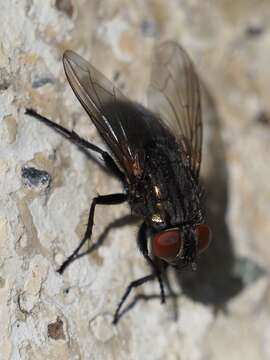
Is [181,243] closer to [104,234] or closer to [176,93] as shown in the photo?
[104,234]

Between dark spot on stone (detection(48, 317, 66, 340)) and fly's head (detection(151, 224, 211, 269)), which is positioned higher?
fly's head (detection(151, 224, 211, 269))

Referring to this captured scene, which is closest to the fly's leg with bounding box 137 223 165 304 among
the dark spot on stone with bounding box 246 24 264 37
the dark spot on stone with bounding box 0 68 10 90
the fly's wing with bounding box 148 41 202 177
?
the fly's wing with bounding box 148 41 202 177

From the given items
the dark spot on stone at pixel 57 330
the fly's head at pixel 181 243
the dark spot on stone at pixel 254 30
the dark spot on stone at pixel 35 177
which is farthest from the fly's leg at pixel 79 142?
the dark spot on stone at pixel 254 30

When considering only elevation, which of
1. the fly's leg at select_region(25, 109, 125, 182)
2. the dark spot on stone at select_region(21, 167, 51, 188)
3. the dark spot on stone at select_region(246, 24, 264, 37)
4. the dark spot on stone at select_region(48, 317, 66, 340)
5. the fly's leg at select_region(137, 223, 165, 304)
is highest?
the dark spot on stone at select_region(246, 24, 264, 37)

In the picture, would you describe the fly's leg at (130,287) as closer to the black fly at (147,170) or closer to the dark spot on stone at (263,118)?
the black fly at (147,170)

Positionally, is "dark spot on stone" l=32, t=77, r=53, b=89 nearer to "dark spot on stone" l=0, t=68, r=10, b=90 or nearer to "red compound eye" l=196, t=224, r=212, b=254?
"dark spot on stone" l=0, t=68, r=10, b=90

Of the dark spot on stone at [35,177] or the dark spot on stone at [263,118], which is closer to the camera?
the dark spot on stone at [35,177]

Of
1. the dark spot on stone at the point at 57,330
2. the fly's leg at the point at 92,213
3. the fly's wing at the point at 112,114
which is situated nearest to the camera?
the dark spot on stone at the point at 57,330
